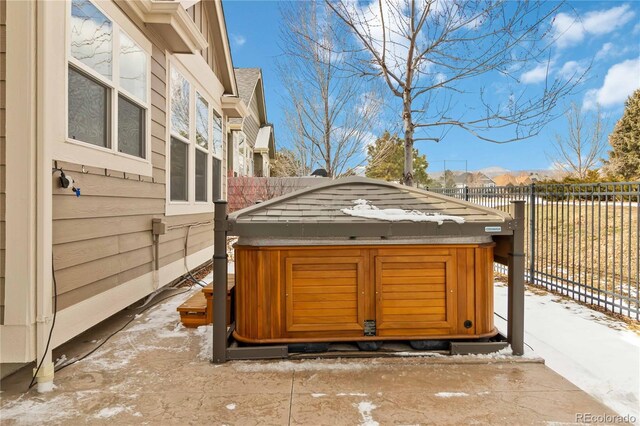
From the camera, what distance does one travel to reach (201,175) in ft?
21.3

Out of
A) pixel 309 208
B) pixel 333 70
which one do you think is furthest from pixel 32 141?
pixel 333 70

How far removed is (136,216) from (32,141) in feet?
5.71

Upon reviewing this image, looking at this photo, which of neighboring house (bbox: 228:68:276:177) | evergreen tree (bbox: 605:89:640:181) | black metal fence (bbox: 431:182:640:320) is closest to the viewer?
black metal fence (bbox: 431:182:640:320)

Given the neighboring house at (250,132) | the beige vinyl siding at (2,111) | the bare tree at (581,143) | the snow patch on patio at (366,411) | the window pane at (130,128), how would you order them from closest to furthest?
the snow patch on patio at (366,411), the beige vinyl siding at (2,111), the window pane at (130,128), the neighboring house at (250,132), the bare tree at (581,143)

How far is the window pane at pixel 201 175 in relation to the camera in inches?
249

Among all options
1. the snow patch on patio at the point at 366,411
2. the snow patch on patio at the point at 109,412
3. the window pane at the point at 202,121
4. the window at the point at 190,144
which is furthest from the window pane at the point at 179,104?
the snow patch on patio at the point at 366,411

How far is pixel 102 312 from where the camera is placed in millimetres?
3445

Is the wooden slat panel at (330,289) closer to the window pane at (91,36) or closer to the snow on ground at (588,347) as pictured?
the snow on ground at (588,347)

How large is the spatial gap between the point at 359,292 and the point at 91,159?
2.68m

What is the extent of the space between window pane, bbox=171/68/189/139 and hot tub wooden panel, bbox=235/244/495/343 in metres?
3.29

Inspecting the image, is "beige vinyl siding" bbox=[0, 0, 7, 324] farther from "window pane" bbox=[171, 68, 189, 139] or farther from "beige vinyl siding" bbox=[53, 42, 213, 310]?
"window pane" bbox=[171, 68, 189, 139]

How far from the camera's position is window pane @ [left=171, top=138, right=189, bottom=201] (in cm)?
529

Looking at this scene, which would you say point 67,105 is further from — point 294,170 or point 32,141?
point 294,170
